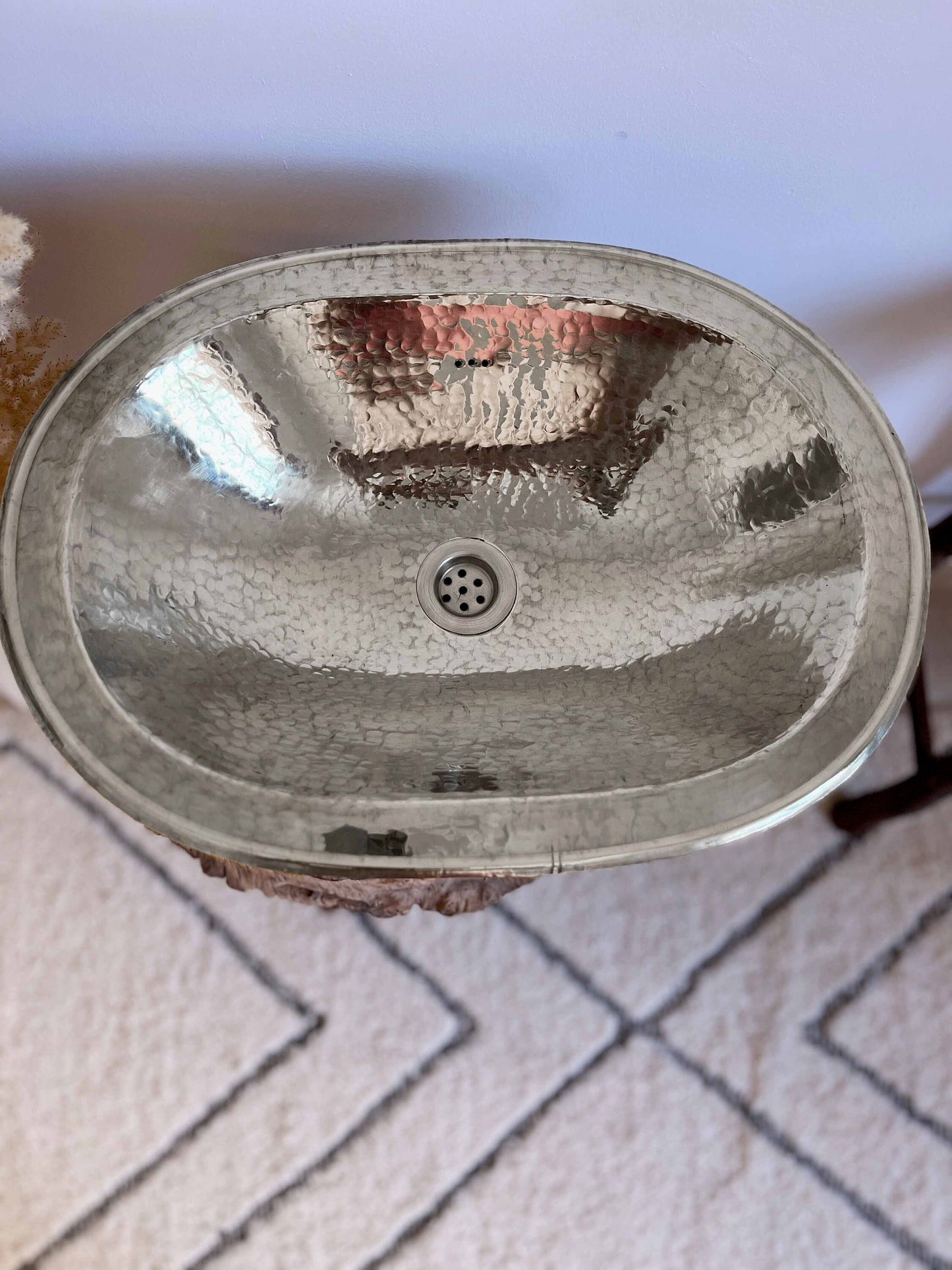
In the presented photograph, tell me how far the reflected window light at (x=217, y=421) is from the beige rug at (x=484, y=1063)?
0.63 metres

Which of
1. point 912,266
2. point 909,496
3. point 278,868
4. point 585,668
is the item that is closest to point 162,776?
point 278,868

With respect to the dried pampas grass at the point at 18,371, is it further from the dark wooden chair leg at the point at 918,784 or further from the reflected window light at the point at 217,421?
the dark wooden chair leg at the point at 918,784

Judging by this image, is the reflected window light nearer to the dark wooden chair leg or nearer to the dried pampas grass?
the dried pampas grass

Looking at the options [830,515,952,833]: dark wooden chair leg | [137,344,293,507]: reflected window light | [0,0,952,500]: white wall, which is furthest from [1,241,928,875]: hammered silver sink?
[830,515,952,833]: dark wooden chair leg

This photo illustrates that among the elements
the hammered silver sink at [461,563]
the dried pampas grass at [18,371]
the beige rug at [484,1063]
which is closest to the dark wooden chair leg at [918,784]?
the beige rug at [484,1063]

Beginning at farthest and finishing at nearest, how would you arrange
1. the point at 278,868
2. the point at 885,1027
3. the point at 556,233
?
the point at 885,1027 → the point at 556,233 → the point at 278,868

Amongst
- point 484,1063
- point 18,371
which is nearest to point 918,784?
point 484,1063

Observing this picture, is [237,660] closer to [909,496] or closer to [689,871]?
[909,496]

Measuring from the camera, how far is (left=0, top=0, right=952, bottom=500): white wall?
1.74ft

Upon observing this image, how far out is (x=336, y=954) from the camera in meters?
1.04

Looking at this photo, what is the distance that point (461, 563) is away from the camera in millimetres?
630

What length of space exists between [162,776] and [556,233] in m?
0.51

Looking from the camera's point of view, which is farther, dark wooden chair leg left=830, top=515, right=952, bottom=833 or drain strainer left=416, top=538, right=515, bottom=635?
dark wooden chair leg left=830, top=515, right=952, bottom=833

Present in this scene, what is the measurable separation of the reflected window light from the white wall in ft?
0.56
